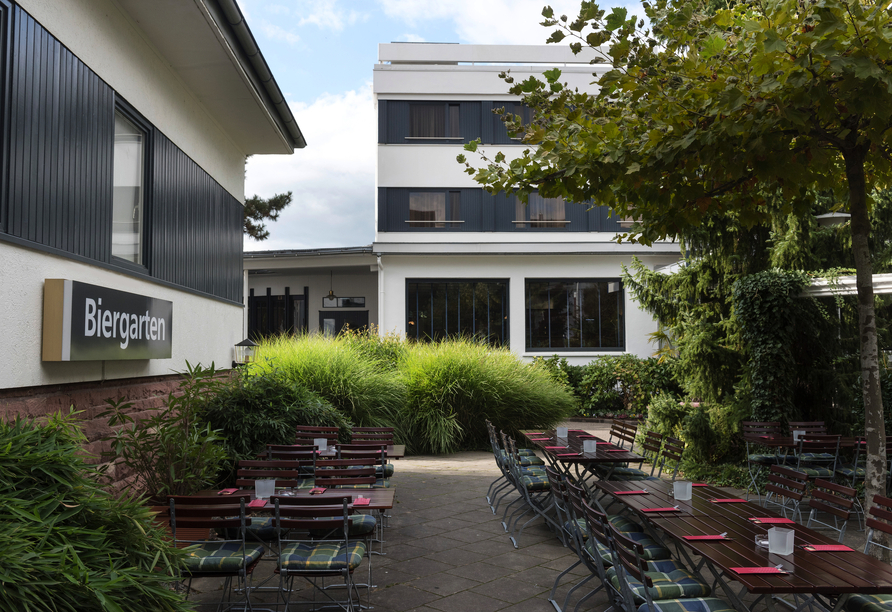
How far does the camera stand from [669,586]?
3818mm

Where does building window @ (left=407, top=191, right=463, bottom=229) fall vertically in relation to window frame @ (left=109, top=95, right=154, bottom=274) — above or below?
above

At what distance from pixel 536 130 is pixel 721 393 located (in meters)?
6.74

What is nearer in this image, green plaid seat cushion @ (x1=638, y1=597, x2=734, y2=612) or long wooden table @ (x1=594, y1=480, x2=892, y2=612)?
long wooden table @ (x1=594, y1=480, x2=892, y2=612)

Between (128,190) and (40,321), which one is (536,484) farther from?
(128,190)

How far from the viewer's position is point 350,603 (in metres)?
4.35

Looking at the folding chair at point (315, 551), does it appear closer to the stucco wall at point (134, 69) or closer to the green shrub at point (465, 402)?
the stucco wall at point (134, 69)

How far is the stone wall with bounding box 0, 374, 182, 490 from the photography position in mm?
4234

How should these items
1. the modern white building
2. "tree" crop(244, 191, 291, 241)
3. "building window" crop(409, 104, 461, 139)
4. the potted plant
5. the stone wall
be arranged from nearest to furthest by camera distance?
the stone wall → the potted plant → the modern white building → "building window" crop(409, 104, 461, 139) → "tree" crop(244, 191, 291, 241)

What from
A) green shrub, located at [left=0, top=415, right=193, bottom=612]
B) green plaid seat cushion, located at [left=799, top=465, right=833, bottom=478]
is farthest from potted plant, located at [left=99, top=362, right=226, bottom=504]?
green plaid seat cushion, located at [left=799, top=465, right=833, bottom=478]

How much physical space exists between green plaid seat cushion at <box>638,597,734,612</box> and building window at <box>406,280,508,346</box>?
49.4 ft

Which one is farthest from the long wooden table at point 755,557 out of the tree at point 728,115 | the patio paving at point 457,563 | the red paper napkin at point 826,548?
the tree at point 728,115

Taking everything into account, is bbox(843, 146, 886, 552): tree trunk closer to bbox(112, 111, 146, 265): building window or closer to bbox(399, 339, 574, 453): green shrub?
bbox(112, 111, 146, 265): building window

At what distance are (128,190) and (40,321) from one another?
2158 millimetres

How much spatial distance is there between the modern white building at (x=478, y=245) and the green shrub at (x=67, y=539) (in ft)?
50.4
